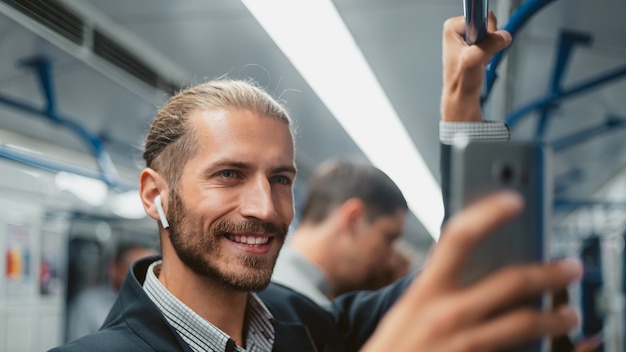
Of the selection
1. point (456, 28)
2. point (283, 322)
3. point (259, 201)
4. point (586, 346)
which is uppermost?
point (456, 28)

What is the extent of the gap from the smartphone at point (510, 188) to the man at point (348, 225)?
1.85 metres

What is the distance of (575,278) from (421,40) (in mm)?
3079

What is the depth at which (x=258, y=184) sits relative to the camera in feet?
4.02

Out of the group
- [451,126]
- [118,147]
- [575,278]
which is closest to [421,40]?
[451,126]

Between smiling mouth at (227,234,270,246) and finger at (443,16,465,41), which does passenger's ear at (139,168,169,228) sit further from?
finger at (443,16,465,41)

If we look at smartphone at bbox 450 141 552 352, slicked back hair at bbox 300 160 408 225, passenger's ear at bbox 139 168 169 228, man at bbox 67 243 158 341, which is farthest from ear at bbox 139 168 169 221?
man at bbox 67 243 158 341

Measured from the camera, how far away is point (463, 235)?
420 mm

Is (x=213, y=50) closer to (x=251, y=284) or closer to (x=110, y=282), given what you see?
(x=251, y=284)

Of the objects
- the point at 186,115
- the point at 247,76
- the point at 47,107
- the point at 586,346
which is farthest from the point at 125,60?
the point at 586,346

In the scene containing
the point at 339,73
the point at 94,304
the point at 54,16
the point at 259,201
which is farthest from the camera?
the point at 94,304

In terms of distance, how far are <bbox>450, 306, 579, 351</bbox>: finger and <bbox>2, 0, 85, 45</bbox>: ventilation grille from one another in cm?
253

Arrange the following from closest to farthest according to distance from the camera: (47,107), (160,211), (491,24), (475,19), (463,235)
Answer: (463,235)
(475,19)
(491,24)
(160,211)
(47,107)

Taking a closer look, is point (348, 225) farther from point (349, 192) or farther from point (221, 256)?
point (221, 256)

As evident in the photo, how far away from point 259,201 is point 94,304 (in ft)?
16.1
